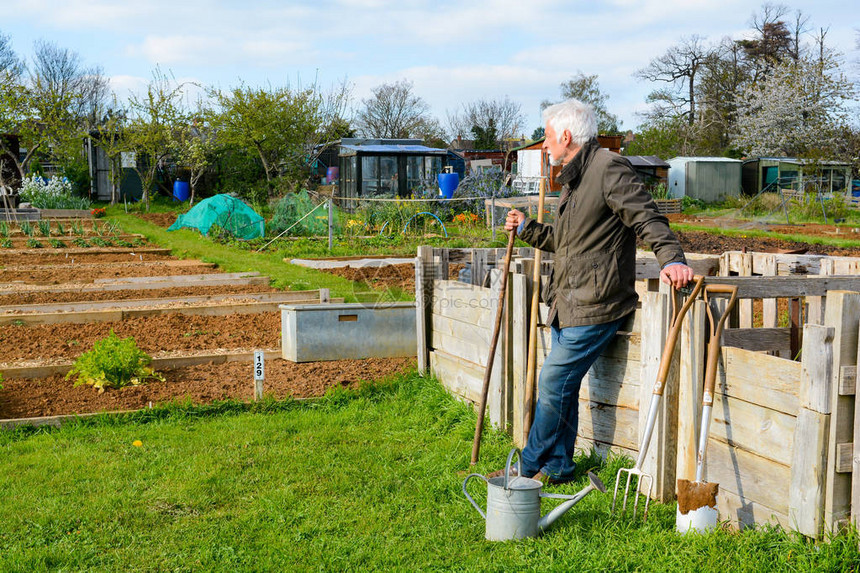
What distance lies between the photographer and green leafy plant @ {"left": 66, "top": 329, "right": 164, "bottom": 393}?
19.5 ft

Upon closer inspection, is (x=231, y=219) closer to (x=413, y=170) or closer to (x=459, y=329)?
(x=413, y=170)

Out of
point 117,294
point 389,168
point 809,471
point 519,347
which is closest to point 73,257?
point 117,294

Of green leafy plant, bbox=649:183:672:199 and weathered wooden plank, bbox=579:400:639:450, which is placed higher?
green leafy plant, bbox=649:183:672:199

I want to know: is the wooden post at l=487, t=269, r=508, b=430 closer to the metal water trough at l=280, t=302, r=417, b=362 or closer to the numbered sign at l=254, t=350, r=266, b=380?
the numbered sign at l=254, t=350, r=266, b=380

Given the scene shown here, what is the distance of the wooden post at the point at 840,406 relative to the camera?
2879 mm

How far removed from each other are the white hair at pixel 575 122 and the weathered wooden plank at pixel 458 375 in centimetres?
192

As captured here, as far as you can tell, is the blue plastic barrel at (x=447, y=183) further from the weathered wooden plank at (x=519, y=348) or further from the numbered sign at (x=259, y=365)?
the weathered wooden plank at (x=519, y=348)

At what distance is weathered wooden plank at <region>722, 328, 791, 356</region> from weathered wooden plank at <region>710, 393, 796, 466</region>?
77 centimetres

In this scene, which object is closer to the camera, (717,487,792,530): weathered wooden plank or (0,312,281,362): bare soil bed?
(717,487,792,530): weathered wooden plank

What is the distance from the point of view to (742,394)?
3293 mm

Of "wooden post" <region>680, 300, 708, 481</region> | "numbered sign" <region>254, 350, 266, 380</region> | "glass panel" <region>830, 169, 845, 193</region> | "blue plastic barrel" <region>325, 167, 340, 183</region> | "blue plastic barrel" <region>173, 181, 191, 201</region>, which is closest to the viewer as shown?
"wooden post" <region>680, 300, 708, 481</region>

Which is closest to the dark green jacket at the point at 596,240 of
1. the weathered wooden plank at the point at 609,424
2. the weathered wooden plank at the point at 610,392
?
the weathered wooden plank at the point at 610,392

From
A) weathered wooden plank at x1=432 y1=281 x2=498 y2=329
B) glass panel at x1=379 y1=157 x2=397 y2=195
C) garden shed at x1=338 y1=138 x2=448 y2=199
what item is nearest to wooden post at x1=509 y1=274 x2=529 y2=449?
weathered wooden plank at x1=432 y1=281 x2=498 y2=329

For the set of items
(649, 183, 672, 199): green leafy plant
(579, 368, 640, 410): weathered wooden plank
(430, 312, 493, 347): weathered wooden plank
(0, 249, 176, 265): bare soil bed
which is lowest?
(579, 368, 640, 410): weathered wooden plank
